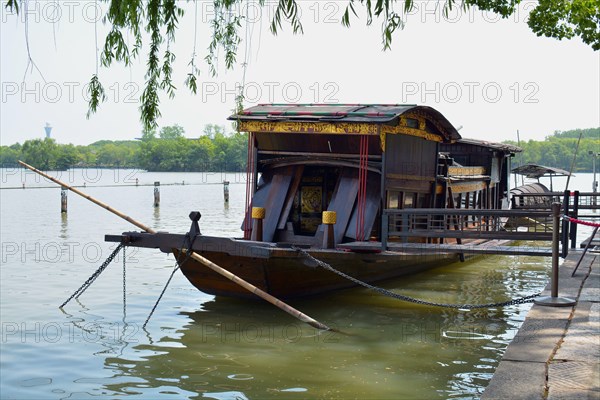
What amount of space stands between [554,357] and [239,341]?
539 cm

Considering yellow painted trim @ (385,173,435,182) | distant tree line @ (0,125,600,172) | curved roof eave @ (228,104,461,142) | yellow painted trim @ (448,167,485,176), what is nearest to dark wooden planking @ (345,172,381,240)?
yellow painted trim @ (385,173,435,182)

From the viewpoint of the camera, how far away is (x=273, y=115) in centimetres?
1413

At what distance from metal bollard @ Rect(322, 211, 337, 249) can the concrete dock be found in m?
4.59

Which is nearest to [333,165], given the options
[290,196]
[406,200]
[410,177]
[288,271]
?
[290,196]

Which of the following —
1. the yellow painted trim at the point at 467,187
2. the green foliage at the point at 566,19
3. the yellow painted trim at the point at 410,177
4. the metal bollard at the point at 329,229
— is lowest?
the metal bollard at the point at 329,229

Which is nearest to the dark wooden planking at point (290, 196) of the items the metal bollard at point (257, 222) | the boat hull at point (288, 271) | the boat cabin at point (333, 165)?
the boat cabin at point (333, 165)

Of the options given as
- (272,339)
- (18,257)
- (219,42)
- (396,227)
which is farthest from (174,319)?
(18,257)

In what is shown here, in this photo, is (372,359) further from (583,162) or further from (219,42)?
(583,162)

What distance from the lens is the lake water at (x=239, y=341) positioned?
9.05 meters

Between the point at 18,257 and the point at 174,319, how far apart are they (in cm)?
1012

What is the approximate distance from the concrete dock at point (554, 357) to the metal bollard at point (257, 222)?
6.11m

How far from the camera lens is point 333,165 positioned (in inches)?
579

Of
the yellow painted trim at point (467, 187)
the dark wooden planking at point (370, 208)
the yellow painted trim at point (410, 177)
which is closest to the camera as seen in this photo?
the dark wooden planking at point (370, 208)

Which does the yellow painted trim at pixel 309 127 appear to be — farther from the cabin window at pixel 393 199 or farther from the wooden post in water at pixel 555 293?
the wooden post in water at pixel 555 293
